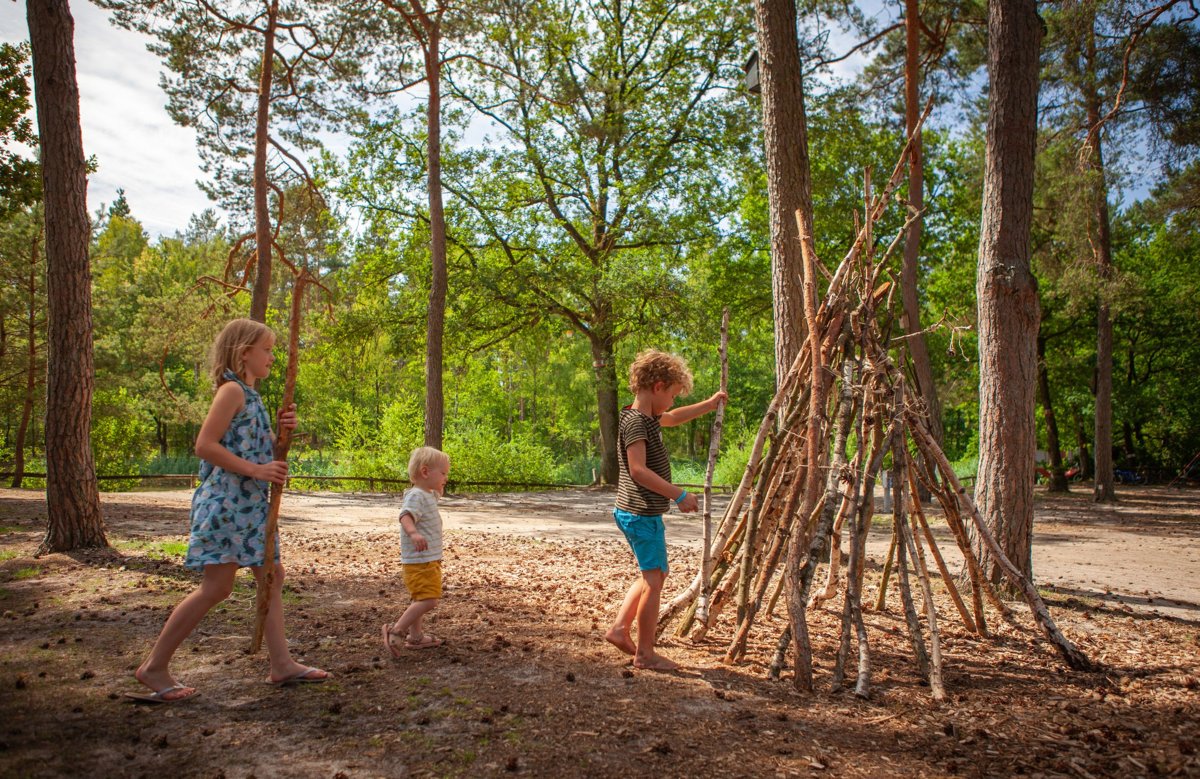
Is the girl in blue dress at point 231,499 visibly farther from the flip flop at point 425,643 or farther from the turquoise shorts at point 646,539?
the turquoise shorts at point 646,539

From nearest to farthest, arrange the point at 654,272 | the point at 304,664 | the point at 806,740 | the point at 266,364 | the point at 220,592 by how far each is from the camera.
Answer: the point at 806,740, the point at 220,592, the point at 266,364, the point at 304,664, the point at 654,272

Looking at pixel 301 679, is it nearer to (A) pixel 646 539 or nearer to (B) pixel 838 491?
(A) pixel 646 539

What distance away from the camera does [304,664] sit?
3910 millimetres

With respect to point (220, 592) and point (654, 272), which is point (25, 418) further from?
point (220, 592)

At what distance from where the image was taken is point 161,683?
324 cm

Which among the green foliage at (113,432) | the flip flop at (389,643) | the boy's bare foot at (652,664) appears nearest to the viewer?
the boy's bare foot at (652,664)

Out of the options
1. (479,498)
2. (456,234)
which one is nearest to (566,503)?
(479,498)

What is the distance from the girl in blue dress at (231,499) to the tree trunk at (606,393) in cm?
1583

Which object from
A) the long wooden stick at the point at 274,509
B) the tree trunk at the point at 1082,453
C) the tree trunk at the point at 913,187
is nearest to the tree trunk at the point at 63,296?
the long wooden stick at the point at 274,509

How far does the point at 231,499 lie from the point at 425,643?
1501mm

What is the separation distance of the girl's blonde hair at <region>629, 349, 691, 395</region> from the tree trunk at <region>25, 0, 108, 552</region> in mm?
5866

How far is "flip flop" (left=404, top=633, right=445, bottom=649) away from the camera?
13.9ft

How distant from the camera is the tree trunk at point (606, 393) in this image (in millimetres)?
19406

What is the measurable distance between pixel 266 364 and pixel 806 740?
2.85 meters
